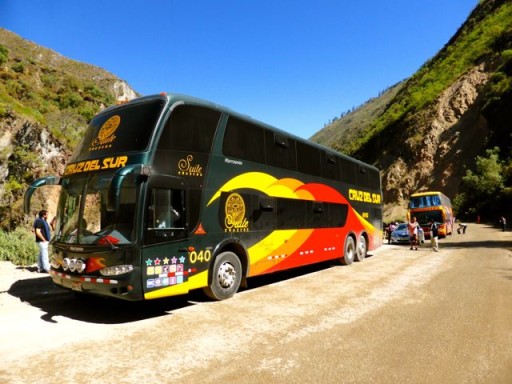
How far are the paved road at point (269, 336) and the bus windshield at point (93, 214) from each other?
4.92 ft

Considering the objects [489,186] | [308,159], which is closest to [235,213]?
[308,159]

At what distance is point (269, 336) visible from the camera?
17.7 ft

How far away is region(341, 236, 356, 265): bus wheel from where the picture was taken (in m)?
13.7

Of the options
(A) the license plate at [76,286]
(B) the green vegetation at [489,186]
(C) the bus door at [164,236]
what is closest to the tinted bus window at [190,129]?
(C) the bus door at [164,236]

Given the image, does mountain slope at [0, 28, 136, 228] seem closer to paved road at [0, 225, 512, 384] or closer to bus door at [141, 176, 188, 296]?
paved road at [0, 225, 512, 384]

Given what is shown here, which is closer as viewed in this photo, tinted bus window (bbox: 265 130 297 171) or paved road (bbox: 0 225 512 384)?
paved road (bbox: 0 225 512 384)

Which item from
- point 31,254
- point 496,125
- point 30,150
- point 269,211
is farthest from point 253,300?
point 496,125

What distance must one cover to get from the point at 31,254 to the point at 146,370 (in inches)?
404

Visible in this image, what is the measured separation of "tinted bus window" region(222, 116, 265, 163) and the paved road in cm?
340

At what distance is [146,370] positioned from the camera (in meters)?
4.21

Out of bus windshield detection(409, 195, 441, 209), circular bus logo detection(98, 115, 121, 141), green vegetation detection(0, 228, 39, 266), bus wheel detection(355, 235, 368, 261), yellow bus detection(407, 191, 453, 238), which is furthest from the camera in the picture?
bus windshield detection(409, 195, 441, 209)

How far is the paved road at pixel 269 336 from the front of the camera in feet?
13.5

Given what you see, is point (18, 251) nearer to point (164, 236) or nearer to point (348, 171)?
point (164, 236)

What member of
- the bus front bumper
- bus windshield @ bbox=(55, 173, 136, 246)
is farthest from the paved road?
bus windshield @ bbox=(55, 173, 136, 246)
